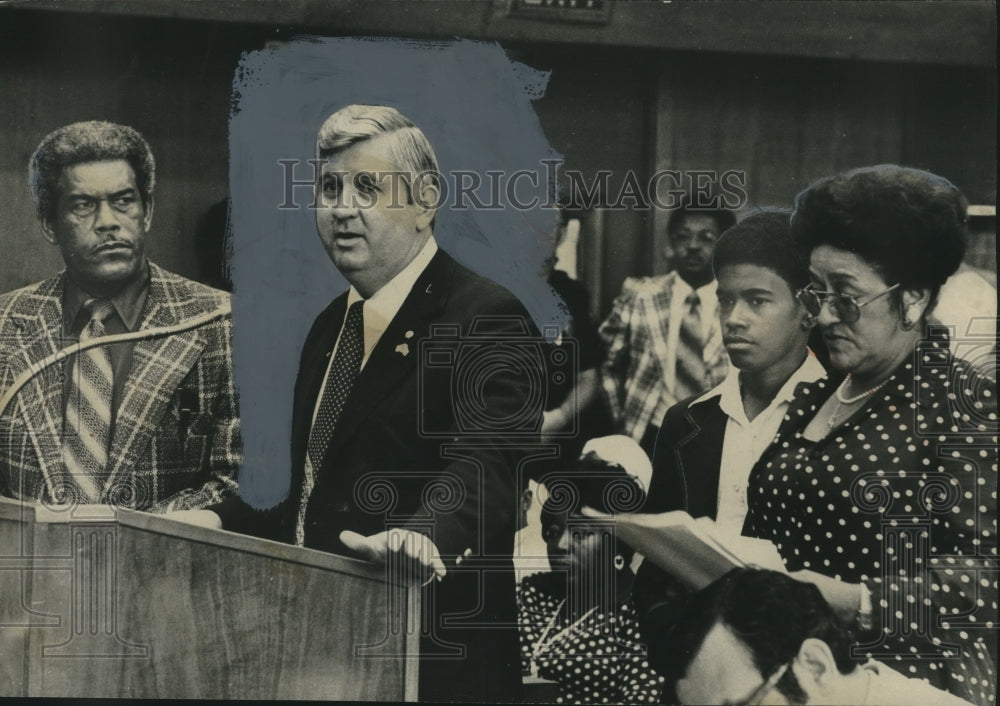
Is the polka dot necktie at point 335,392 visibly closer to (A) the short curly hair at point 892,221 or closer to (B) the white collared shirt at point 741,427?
(B) the white collared shirt at point 741,427

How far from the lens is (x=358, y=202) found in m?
4.81

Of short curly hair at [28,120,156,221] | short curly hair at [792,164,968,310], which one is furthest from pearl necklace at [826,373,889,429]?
short curly hair at [28,120,156,221]

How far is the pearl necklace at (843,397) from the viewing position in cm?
476

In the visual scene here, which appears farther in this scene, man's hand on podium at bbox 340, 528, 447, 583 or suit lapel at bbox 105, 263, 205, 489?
suit lapel at bbox 105, 263, 205, 489

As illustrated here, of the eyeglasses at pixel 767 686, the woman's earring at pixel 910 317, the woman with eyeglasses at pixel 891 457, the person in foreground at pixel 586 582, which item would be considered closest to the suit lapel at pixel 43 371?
the person in foreground at pixel 586 582

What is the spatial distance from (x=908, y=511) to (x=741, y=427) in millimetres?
781

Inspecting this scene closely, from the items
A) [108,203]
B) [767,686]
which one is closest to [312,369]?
[108,203]

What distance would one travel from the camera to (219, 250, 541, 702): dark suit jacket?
15.5 feet

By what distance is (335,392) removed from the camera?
4801 millimetres

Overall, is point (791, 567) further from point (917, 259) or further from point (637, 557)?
point (917, 259)

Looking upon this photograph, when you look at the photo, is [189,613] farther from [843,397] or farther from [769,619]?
[843,397]

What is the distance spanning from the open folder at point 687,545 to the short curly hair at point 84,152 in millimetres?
2558

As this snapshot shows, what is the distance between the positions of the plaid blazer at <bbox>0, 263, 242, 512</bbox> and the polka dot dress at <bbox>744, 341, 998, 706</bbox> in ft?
7.67

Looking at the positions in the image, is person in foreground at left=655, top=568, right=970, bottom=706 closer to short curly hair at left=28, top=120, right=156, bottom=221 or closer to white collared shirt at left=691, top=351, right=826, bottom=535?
white collared shirt at left=691, top=351, right=826, bottom=535
